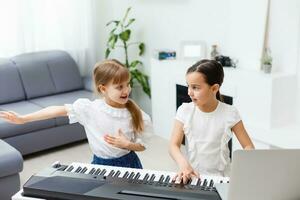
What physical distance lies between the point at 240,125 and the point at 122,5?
10.7ft

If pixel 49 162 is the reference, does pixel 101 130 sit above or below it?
above

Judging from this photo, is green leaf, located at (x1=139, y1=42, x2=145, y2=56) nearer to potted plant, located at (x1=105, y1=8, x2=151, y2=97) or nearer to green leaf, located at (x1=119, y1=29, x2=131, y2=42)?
potted plant, located at (x1=105, y1=8, x2=151, y2=97)

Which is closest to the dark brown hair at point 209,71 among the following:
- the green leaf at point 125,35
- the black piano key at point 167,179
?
the black piano key at point 167,179

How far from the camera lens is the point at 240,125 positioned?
78.7 inches

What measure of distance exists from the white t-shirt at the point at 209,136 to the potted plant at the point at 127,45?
2.64 meters

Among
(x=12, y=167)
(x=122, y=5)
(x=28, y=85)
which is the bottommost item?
(x=12, y=167)

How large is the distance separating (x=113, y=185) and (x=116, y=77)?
0.62 m

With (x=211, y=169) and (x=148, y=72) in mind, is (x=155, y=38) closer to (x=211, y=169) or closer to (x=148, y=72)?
(x=148, y=72)

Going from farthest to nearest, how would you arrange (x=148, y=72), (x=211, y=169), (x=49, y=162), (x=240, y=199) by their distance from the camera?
(x=148, y=72) < (x=49, y=162) < (x=211, y=169) < (x=240, y=199)

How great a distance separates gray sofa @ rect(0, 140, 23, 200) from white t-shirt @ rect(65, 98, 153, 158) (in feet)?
3.25

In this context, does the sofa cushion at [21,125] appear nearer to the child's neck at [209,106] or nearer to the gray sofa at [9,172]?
the gray sofa at [9,172]

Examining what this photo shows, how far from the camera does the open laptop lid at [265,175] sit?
4.25ft

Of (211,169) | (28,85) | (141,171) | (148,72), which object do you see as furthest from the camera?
(148,72)

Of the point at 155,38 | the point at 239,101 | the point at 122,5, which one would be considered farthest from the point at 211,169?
the point at 122,5
